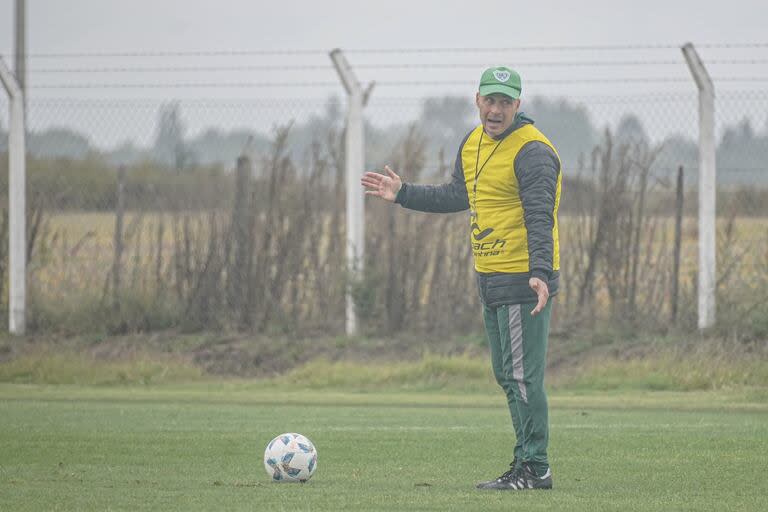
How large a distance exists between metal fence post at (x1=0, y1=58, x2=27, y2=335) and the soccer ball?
454 inches

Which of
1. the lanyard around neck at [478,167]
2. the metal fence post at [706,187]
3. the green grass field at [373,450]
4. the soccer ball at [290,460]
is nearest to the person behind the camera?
the green grass field at [373,450]

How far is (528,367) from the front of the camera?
26.2 ft

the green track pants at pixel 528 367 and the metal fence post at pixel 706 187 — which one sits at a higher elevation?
the metal fence post at pixel 706 187

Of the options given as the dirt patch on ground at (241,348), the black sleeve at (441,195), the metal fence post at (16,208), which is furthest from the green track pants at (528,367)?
the metal fence post at (16,208)

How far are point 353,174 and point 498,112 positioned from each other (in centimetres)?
1077

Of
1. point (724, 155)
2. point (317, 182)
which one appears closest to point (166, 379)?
point (317, 182)

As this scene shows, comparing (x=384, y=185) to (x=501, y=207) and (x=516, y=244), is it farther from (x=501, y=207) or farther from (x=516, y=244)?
(x=516, y=244)

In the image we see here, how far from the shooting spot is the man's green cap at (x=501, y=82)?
8008 millimetres

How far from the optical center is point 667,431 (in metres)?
11.3

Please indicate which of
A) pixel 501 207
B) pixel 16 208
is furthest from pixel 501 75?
pixel 16 208

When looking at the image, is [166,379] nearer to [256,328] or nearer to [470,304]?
[256,328]

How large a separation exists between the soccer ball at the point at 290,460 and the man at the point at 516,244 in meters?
0.96

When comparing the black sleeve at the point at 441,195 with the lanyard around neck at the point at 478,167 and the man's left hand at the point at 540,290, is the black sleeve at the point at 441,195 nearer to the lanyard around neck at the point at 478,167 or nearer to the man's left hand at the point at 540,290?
the lanyard around neck at the point at 478,167

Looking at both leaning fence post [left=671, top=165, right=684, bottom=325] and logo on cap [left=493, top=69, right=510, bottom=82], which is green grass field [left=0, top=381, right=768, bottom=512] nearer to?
logo on cap [left=493, top=69, right=510, bottom=82]
